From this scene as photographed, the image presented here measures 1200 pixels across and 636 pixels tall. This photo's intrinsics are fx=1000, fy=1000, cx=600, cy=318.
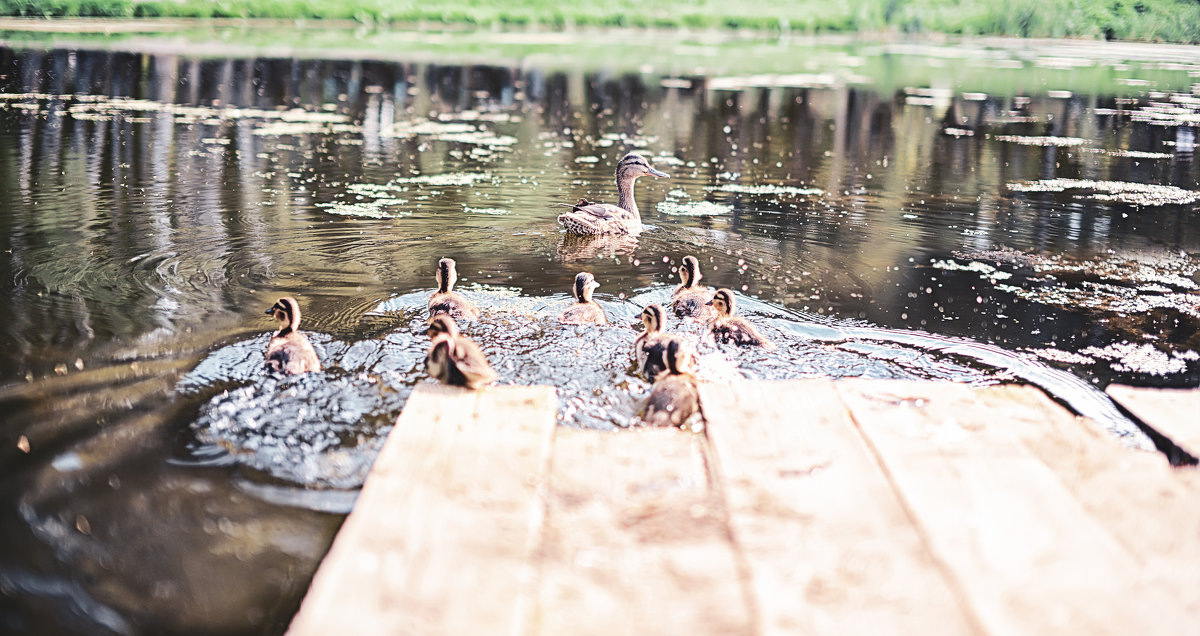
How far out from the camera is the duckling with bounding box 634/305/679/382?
16.6 feet

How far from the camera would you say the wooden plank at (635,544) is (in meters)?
2.24

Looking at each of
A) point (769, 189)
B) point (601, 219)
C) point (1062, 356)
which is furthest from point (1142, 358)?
A: point (769, 189)

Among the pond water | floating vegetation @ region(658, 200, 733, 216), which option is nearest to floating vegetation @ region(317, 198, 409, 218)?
the pond water

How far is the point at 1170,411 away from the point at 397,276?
185 inches

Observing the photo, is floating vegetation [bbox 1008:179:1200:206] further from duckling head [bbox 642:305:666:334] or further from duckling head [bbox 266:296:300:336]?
duckling head [bbox 266:296:300:336]

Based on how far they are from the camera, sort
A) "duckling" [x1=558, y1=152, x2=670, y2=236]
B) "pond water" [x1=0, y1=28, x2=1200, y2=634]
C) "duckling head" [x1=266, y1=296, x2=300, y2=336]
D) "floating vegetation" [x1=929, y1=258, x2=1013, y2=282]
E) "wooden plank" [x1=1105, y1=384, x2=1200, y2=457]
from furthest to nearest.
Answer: "duckling" [x1=558, y1=152, x2=670, y2=236]
"floating vegetation" [x1=929, y1=258, x2=1013, y2=282]
"duckling head" [x1=266, y1=296, x2=300, y2=336]
"pond water" [x1=0, y1=28, x2=1200, y2=634]
"wooden plank" [x1=1105, y1=384, x2=1200, y2=457]

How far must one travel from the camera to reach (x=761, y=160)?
12.2m

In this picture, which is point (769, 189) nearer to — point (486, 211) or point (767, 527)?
point (486, 211)

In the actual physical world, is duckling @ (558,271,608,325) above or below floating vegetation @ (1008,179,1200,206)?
below

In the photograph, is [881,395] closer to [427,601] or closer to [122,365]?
[427,601]

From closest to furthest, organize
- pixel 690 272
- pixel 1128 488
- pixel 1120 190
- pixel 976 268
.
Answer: pixel 1128 488 < pixel 690 272 < pixel 976 268 < pixel 1120 190

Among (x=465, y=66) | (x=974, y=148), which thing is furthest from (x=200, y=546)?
(x=465, y=66)

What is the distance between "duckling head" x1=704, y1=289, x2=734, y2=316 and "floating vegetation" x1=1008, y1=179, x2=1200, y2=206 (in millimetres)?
5981

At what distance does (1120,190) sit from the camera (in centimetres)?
1049
